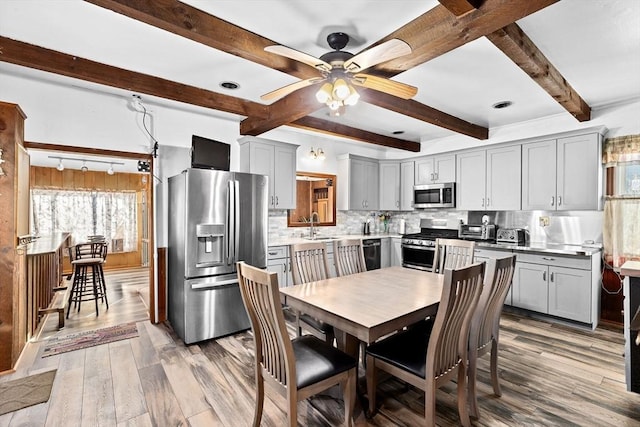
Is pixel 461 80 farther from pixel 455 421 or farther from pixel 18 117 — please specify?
pixel 18 117

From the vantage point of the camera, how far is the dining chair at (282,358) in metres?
1.61

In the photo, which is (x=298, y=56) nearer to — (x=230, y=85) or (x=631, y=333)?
(x=230, y=85)

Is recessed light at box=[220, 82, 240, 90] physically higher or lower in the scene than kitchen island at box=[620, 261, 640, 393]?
higher

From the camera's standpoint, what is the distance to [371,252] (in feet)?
17.2

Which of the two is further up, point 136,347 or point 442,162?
point 442,162

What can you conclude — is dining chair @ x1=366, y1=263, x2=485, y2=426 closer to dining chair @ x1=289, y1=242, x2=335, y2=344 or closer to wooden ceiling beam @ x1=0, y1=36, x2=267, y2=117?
dining chair @ x1=289, y1=242, x2=335, y2=344

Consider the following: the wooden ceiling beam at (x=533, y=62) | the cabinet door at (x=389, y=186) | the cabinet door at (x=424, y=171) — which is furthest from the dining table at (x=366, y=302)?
the cabinet door at (x=389, y=186)

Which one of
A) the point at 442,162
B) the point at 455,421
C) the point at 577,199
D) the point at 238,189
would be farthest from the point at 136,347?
the point at 577,199

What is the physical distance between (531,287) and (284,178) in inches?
134

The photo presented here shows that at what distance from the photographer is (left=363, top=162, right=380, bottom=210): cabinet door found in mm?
5641

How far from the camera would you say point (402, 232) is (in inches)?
231

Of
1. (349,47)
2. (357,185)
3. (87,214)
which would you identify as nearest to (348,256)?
(349,47)

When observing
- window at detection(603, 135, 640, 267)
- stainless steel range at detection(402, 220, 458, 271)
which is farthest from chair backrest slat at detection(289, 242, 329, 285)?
window at detection(603, 135, 640, 267)

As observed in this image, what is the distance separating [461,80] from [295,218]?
10.2 feet
